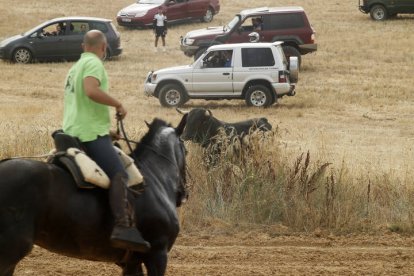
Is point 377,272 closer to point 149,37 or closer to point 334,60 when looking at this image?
point 334,60

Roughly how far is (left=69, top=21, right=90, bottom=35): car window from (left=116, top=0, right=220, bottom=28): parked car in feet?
20.7

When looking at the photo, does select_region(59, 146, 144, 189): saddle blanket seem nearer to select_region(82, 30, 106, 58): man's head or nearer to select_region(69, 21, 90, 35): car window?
select_region(82, 30, 106, 58): man's head

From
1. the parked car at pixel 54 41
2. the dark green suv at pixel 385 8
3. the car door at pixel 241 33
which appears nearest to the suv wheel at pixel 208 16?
the dark green suv at pixel 385 8

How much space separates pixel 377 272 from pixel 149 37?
31.4m

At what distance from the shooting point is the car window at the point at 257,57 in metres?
27.3

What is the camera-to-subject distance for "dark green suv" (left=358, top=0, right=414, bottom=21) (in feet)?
137

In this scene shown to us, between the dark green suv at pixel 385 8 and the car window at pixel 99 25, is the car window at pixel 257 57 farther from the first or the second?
the dark green suv at pixel 385 8

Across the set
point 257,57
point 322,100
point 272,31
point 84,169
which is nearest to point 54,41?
point 272,31

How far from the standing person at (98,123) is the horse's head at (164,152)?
0.73 meters

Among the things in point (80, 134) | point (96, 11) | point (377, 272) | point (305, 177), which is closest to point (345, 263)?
point (377, 272)

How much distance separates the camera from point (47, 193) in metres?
7.16

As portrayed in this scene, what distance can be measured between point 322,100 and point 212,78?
3.64m

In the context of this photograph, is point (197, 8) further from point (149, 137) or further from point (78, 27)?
point (149, 137)

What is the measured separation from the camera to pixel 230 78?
27.3 meters
